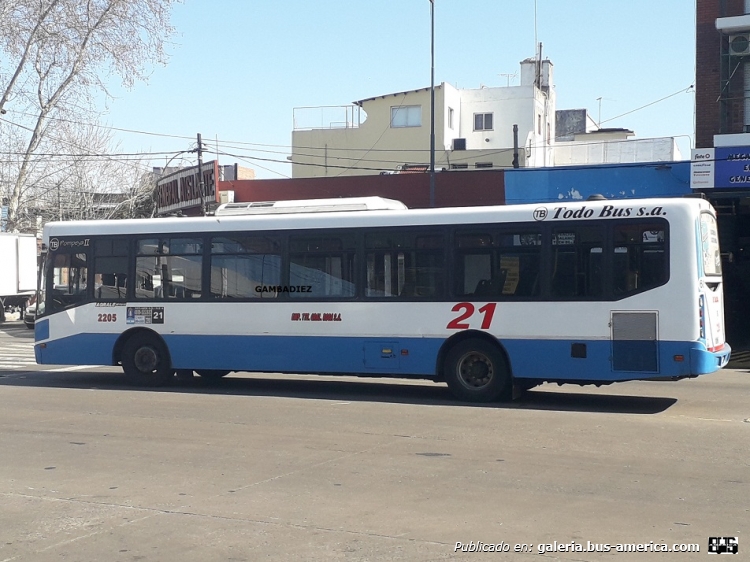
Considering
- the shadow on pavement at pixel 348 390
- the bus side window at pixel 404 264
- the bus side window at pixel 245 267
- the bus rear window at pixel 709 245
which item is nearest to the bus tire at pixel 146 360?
the shadow on pavement at pixel 348 390

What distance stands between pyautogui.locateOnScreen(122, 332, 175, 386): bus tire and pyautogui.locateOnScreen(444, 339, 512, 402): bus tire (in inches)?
205

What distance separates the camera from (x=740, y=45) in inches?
986

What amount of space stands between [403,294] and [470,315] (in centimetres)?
115

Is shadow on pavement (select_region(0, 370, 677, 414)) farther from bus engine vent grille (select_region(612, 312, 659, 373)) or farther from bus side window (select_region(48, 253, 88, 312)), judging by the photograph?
bus side window (select_region(48, 253, 88, 312))

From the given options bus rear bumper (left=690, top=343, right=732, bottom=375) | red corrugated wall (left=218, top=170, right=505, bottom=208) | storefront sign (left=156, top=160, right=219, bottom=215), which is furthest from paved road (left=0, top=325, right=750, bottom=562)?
storefront sign (left=156, top=160, right=219, bottom=215)

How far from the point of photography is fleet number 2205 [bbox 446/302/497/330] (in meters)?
13.5

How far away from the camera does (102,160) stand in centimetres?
5319

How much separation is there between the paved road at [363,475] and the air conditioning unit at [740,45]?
1387 cm

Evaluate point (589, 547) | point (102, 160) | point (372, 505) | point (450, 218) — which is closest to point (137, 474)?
point (372, 505)

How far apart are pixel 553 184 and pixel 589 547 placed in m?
22.2

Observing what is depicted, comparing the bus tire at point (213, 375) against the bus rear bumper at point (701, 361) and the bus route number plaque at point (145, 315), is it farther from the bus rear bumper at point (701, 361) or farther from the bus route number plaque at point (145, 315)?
the bus rear bumper at point (701, 361)

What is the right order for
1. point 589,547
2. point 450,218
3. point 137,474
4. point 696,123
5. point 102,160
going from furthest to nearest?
point 102,160 → point 696,123 → point 450,218 → point 137,474 → point 589,547

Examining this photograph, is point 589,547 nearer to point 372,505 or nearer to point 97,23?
point 372,505

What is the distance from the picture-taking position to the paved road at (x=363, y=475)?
646 cm
